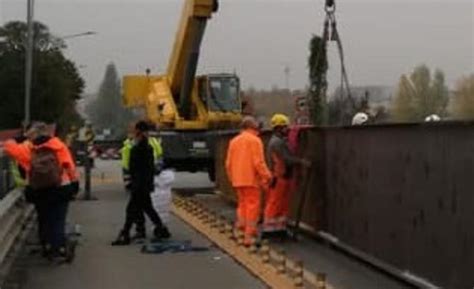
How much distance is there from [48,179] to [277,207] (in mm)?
3666

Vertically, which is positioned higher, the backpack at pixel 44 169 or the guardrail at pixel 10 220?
the backpack at pixel 44 169

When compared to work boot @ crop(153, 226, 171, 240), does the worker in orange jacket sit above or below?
above

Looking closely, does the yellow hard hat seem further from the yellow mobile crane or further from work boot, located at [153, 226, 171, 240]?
the yellow mobile crane

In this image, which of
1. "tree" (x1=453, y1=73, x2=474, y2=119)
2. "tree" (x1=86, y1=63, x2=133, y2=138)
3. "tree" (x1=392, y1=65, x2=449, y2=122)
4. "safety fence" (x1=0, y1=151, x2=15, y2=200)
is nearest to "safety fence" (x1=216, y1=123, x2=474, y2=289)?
"safety fence" (x1=0, y1=151, x2=15, y2=200)

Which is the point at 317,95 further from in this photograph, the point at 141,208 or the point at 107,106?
Result: the point at 107,106

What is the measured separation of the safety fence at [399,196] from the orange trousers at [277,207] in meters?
0.31

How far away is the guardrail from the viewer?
10863 millimetres

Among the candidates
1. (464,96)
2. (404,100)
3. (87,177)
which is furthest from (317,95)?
(404,100)

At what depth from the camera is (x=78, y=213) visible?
822 inches

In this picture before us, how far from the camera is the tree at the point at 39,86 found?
241 ft

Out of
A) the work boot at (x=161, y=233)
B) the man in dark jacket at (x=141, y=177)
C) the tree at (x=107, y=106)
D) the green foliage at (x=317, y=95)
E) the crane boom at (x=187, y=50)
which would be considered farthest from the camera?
the tree at (x=107, y=106)

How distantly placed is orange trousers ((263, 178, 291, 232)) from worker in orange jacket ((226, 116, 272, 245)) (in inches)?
20.2

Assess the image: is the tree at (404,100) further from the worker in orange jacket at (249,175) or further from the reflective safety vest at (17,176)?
the worker in orange jacket at (249,175)

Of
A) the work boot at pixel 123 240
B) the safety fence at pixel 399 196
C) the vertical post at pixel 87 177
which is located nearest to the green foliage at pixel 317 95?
the vertical post at pixel 87 177
